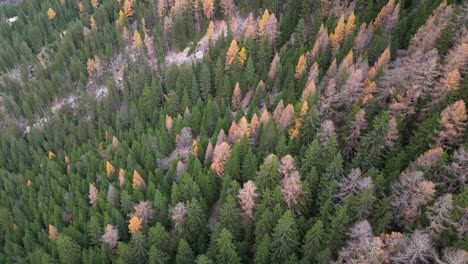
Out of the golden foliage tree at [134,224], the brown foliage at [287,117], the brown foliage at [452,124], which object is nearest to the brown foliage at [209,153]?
the brown foliage at [287,117]

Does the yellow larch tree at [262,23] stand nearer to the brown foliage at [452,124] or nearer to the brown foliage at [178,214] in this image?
the brown foliage at [452,124]

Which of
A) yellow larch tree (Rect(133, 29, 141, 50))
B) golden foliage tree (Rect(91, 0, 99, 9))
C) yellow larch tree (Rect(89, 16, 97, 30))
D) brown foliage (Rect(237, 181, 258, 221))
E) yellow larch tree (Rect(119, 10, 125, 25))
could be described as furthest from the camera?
golden foliage tree (Rect(91, 0, 99, 9))

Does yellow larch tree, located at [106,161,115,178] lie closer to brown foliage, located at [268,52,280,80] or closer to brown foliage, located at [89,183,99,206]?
brown foliage, located at [89,183,99,206]

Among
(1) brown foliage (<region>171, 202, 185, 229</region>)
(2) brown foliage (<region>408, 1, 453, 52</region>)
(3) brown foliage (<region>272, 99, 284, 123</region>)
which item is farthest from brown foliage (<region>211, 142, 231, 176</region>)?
(2) brown foliage (<region>408, 1, 453, 52</region>)

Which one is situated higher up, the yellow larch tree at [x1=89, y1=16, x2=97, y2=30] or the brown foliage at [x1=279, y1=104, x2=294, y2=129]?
the brown foliage at [x1=279, y1=104, x2=294, y2=129]

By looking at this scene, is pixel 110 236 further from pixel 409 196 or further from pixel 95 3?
pixel 95 3

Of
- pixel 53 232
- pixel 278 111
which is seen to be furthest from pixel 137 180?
pixel 278 111
